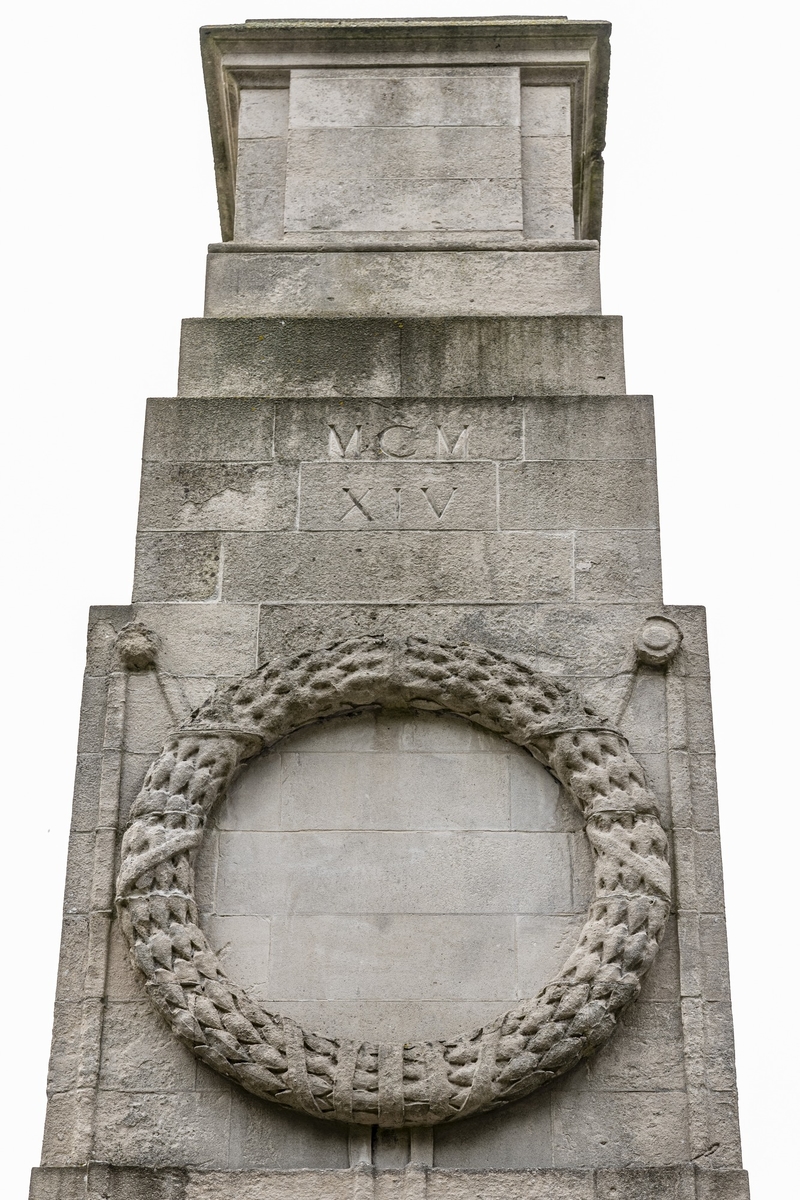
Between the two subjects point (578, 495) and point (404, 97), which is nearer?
point (578, 495)

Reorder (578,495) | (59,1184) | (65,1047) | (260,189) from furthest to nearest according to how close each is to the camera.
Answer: (260,189)
(578,495)
(65,1047)
(59,1184)

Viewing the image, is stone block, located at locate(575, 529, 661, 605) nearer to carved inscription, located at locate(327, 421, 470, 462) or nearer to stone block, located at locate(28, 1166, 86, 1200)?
carved inscription, located at locate(327, 421, 470, 462)

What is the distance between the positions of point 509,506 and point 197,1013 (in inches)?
128

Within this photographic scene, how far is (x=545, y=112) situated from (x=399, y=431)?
320cm

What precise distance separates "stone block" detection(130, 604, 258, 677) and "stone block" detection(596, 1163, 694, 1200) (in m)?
3.17

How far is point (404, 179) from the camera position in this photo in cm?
1162

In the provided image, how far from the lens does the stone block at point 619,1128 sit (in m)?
8.16

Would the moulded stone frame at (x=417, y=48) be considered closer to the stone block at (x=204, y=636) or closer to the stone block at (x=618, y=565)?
the stone block at (x=618, y=565)

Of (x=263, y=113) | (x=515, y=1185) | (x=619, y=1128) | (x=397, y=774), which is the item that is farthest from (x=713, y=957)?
(x=263, y=113)

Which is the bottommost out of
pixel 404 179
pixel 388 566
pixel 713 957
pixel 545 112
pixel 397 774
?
pixel 713 957

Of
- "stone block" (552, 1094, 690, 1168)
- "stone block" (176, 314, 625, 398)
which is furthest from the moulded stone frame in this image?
"stone block" (552, 1094, 690, 1168)

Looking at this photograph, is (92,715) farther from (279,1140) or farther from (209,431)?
(279,1140)

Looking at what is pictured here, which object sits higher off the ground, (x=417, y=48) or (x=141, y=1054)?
(x=417, y=48)

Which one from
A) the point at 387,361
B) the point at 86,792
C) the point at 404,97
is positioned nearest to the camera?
the point at 86,792
